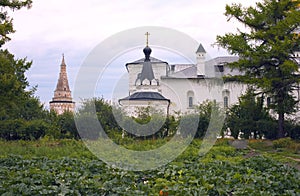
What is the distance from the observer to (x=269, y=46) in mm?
21266

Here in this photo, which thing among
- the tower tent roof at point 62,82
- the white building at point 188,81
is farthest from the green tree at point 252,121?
the tower tent roof at point 62,82

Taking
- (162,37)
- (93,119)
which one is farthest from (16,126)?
(162,37)

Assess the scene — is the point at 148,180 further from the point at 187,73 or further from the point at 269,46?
the point at 187,73

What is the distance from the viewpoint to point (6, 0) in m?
19.2

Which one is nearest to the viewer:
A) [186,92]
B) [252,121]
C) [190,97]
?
[252,121]

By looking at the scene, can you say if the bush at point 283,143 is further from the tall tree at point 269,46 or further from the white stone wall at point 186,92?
the white stone wall at point 186,92

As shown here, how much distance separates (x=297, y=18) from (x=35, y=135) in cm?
1418

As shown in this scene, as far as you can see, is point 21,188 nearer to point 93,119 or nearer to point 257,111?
point 93,119

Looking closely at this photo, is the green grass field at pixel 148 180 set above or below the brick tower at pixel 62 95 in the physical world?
below

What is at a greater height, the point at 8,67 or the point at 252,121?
the point at 8,67

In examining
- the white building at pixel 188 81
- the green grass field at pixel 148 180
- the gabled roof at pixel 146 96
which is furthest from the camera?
the white building at pixel 188 81

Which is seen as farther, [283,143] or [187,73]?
[187,73]

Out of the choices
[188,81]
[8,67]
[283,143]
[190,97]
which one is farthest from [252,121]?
[190,97]

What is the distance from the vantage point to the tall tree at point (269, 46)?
20484mm
